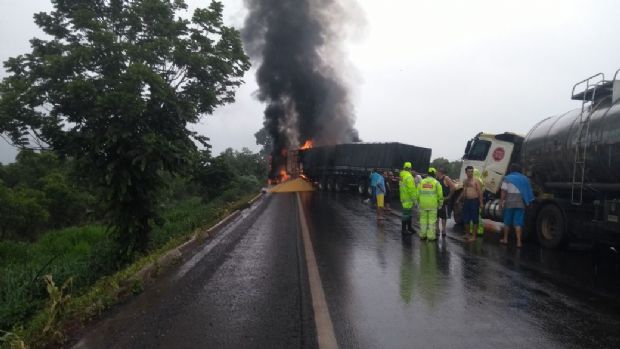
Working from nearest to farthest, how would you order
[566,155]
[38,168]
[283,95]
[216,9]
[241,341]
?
[241,341]
[566,155]
[216,9]
[38,168]
[283,95]

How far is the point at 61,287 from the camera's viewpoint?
6.00 m

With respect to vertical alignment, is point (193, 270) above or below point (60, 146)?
below

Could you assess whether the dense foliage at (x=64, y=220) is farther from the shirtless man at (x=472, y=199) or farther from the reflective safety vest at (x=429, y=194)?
the shirtless man at (x=472, y=199)

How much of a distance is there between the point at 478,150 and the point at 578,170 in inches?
161

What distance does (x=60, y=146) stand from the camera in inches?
425

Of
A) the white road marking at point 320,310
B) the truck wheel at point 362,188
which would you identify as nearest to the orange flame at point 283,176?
the truck wheel at point 362,188

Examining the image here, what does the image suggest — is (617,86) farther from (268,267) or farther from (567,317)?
(268,267)

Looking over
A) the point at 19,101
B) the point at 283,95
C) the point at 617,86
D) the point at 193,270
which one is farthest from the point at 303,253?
the point at 283,95

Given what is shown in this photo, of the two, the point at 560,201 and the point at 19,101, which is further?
the point at 19,101

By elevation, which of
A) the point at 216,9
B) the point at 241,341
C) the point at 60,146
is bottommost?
the point at 241,341

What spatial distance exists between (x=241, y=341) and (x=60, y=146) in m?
→ 8.98

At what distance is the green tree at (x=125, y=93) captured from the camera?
951cm

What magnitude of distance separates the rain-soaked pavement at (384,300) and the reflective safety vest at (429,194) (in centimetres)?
99

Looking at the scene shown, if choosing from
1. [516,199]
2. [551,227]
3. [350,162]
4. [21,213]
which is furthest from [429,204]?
[21,213]
